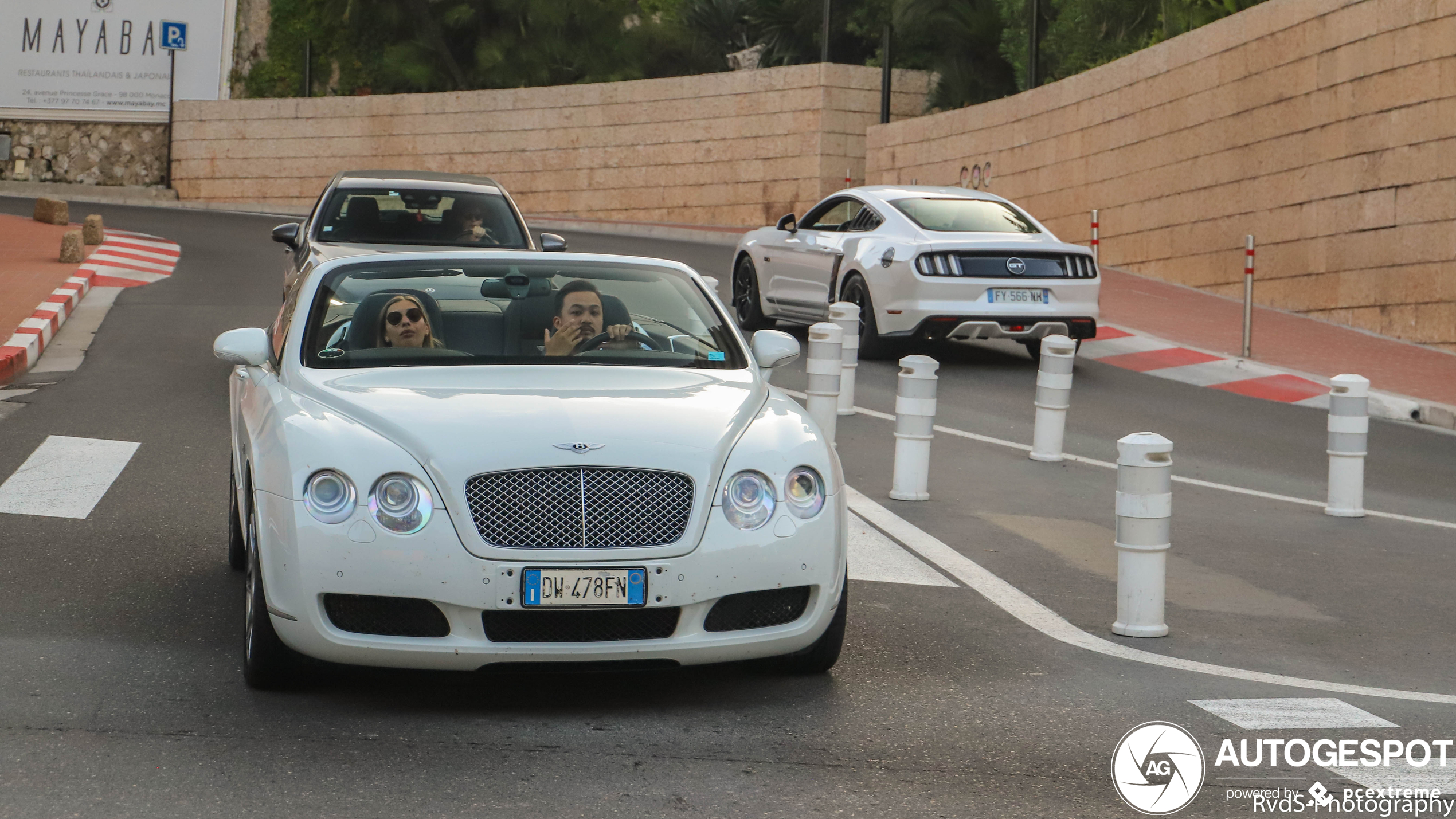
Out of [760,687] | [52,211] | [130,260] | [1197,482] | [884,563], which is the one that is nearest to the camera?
[760,687]

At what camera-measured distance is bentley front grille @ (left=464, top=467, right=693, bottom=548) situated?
4898mm

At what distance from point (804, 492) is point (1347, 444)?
17.1ft

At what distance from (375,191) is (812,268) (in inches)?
172

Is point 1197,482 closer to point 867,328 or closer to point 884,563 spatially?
point 884,563

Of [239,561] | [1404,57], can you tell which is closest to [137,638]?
[239,561]

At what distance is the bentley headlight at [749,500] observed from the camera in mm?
5074

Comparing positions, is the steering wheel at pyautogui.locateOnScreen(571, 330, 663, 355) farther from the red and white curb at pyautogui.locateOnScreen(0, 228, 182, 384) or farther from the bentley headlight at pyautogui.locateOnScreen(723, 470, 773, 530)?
the red and white curb at pyautogui.locateOnScreen(0, 228, 182, 384)

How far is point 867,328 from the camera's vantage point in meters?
14.9

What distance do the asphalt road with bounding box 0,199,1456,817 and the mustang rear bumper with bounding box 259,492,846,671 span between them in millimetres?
198

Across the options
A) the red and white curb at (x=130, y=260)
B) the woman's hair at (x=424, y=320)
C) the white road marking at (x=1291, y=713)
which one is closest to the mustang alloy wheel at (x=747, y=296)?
the red and white curb at (x=130, y=260)

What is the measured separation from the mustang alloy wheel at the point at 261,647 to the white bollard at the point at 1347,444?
6.21 m

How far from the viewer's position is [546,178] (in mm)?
41219

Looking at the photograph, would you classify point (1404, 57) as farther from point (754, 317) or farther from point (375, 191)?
point (375, 191)

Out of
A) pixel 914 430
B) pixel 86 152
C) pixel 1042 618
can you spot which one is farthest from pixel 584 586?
pixel 86 152
